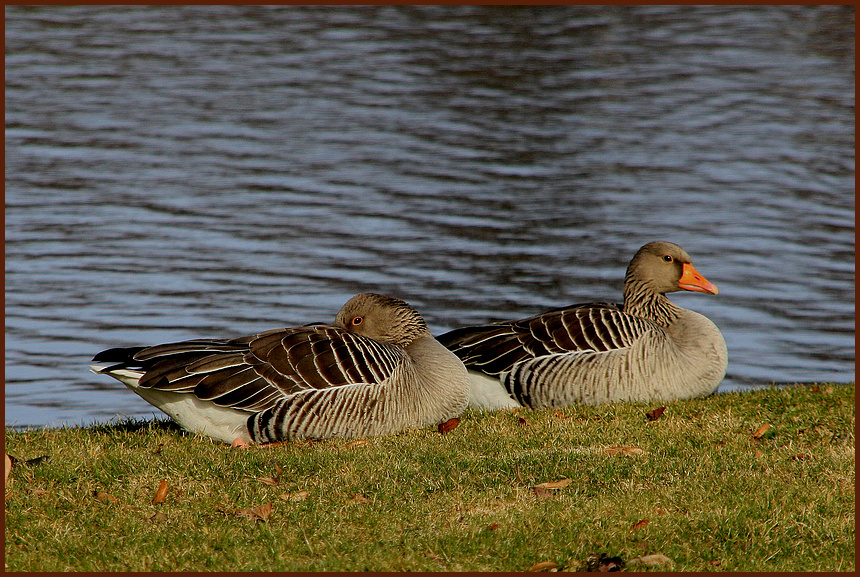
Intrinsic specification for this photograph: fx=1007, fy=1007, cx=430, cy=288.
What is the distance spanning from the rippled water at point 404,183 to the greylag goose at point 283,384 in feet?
8.77

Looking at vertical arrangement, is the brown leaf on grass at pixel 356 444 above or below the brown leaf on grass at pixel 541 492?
below

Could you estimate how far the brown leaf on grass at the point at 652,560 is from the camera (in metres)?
5.59

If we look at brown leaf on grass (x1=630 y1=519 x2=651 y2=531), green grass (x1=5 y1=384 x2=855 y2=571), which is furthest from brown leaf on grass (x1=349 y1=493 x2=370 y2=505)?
brown leaf on grass (x1=630 y1=519 x2=651 y2=531)

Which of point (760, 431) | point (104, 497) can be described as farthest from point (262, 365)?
point (760, 431)

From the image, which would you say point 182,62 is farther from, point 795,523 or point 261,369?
point 795,523

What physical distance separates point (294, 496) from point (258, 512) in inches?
14.9

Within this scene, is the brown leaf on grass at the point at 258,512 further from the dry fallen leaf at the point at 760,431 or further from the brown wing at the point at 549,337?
the dry fallen leaf at the point at 760,431

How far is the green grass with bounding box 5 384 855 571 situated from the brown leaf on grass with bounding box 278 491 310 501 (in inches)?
1.1

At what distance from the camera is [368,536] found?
598 centimetres

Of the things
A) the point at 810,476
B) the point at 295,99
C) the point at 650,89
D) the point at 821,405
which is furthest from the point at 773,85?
the point at 810,476

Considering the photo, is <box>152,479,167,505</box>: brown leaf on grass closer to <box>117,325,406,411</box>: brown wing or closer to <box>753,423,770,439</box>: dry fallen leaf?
<box>117,325,406,411</box>: brown wing

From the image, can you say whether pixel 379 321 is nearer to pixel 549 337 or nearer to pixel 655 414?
pixel 549 337

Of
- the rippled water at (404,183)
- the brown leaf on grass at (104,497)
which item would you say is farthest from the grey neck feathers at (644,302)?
the brown leaf on grass at (104,497)

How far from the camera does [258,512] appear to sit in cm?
629
